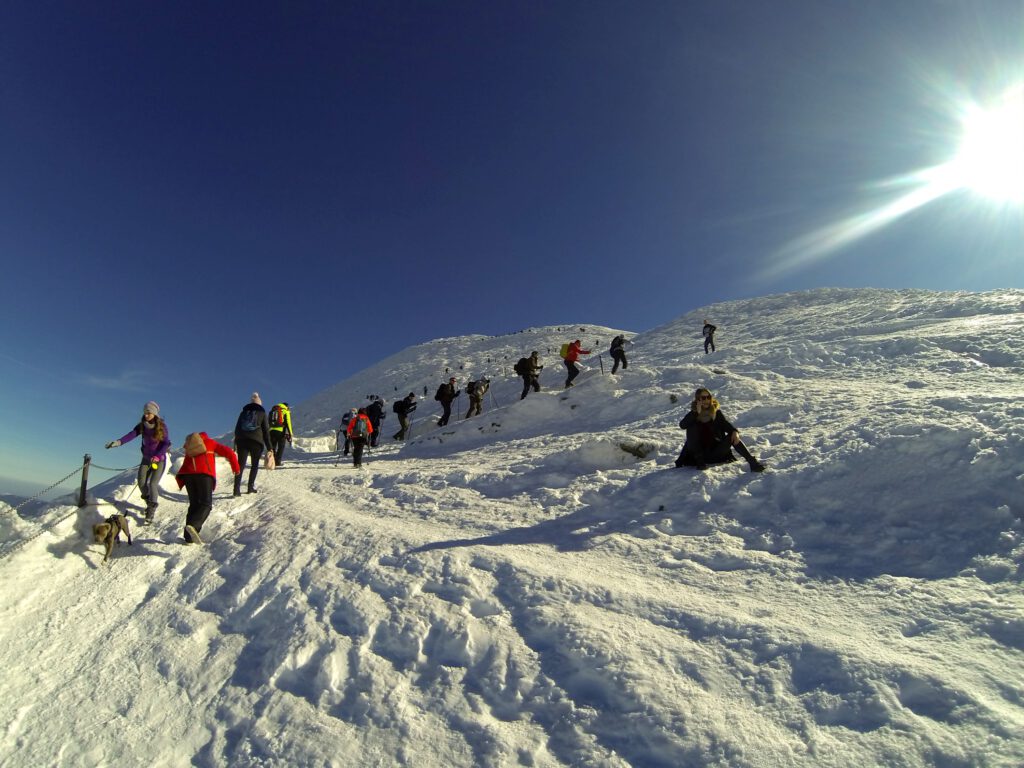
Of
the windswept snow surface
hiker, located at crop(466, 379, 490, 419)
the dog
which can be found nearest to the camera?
the windswept snow surface

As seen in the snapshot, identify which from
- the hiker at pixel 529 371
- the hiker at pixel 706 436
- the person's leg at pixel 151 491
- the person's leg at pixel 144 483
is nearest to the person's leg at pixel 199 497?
the person's leg at pixel 151 491

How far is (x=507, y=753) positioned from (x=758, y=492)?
539 cm

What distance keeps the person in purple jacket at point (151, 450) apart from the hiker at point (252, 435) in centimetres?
168

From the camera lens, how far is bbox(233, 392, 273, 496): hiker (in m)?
9.42

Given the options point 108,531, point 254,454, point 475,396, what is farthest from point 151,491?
point 475,396

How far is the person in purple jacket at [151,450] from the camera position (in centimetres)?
721

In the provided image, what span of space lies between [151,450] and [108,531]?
169 cm

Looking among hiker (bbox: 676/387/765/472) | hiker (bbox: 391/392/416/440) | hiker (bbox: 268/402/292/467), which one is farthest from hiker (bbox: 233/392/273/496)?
hiker (bbox: 391/392/416/440)

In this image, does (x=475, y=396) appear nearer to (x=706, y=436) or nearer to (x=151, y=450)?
(x=706, y=436)

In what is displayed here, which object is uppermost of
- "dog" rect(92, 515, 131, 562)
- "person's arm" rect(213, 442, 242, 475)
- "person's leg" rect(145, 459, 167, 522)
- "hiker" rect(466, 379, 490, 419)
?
"hiker" rect(466, 379, 490, 419)

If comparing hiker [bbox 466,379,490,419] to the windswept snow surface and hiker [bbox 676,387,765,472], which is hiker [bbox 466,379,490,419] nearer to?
the windswept snow surface

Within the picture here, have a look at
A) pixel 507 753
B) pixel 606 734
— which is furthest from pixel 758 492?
pixel 507 753

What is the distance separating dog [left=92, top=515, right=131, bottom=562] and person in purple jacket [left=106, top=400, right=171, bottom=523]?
82cm

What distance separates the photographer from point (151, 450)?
24.5 ft
